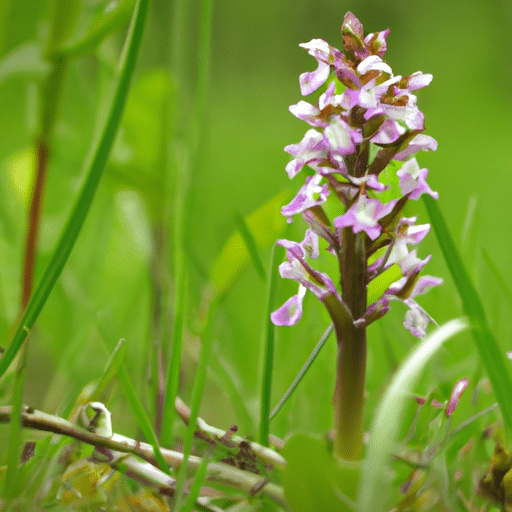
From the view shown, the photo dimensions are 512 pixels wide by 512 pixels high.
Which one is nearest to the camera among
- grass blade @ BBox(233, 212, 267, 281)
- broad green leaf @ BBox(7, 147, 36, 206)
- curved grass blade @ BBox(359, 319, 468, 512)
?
curved grass blade @ BBox(359, 319, 468, 512)

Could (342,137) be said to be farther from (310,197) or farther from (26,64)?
(26,64)

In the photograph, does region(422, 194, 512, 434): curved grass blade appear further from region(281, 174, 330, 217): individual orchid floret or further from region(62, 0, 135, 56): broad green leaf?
region(62, 0, 135, 56): broad green leaf

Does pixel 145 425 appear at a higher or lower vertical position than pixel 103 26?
lower

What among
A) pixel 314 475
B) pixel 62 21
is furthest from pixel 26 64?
pixel 314 475

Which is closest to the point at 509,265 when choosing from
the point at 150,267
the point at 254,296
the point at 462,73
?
the point at 254,296

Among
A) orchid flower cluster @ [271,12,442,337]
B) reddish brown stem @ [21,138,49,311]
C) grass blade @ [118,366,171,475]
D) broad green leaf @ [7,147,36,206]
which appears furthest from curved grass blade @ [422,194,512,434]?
broad green leaf @ [7,147,36,206]

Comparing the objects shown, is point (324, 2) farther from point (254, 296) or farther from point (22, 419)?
point (22, 419)

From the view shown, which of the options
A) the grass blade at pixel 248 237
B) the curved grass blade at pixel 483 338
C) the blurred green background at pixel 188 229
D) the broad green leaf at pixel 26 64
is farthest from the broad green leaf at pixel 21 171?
the curved grass blade at pixel 483 338

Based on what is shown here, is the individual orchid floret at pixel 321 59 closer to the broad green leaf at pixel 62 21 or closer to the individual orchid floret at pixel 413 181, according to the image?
the individual orchid floret at pixel 413 181
